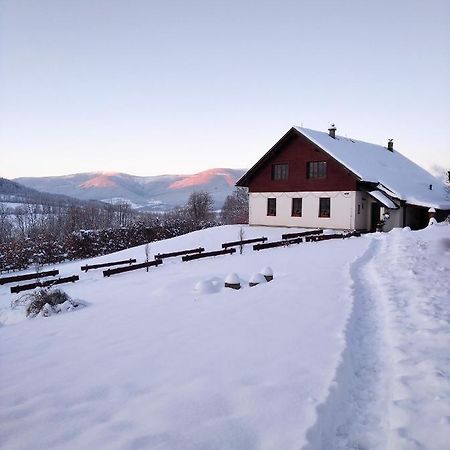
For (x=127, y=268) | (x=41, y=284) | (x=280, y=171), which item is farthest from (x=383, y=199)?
(x=41, y=284)

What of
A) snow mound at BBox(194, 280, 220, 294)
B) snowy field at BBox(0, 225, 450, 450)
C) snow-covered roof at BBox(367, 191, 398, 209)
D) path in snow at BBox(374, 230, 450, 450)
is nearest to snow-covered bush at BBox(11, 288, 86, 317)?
snowy field at BBox(0, 225, 450, 450)

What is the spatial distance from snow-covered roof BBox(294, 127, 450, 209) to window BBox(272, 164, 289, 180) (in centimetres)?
295

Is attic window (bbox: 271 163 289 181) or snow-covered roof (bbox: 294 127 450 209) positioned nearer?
snow-covered roof (bbox: 294 127 450 209)

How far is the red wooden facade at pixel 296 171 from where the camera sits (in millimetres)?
23422

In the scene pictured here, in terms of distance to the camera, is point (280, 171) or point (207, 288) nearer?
point (207, 288)

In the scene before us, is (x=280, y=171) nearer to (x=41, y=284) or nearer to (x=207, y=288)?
(x=207, y=288)

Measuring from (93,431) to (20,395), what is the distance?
1404 mm

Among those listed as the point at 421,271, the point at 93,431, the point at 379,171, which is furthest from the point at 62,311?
the point at 379,171

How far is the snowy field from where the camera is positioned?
327cm

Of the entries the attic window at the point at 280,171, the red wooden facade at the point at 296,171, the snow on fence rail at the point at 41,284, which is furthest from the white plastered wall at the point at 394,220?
the snow on fence rail at the point at 41,284

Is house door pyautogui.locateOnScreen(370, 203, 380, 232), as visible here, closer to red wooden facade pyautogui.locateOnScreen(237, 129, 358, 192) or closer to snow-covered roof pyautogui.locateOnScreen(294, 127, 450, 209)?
snow-covered roof pyautogui.locateOnScreen(294, 127, 450, 209)

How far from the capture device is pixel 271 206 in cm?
2705

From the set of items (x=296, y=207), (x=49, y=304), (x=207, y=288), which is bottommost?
(x=49, y=304)

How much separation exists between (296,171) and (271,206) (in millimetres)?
3346
